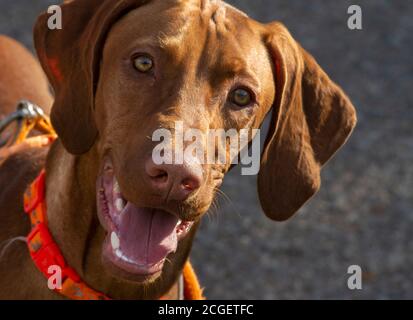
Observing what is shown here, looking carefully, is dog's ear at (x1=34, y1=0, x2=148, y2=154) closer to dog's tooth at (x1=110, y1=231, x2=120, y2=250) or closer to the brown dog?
the brown dog

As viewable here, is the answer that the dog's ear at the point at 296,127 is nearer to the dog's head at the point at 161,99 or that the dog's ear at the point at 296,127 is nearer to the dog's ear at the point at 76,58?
the dog's head at the point at 161,99

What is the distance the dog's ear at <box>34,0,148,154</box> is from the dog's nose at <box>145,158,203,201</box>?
1.53ft

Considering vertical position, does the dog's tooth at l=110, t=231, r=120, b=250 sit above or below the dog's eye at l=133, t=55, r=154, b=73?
below

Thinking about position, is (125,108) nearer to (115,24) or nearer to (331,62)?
(115,24)

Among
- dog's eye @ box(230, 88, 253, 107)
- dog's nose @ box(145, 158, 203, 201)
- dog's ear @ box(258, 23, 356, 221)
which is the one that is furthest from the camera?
dog's ear @ box(258, 23, 356, 221)

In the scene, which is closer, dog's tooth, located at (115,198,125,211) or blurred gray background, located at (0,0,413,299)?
dog's tooth, located at (115,198,125,211)

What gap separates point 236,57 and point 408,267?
3.71 metres

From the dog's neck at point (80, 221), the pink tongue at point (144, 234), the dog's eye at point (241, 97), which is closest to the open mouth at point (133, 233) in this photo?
the pink tongue at point (144, 234)

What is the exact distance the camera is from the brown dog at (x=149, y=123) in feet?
11.3

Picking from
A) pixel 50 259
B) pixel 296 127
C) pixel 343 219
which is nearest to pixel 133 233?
pixel 50 259

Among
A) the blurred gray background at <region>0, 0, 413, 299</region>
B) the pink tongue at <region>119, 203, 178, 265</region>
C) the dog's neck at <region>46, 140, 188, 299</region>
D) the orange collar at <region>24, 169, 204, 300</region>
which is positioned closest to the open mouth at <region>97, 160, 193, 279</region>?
the pink tongue at <region>119, 203, 178, 265</region>

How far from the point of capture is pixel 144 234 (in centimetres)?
347

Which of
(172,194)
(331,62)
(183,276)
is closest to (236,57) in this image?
(172,194)

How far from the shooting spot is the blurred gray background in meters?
6.69
